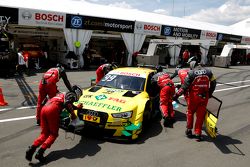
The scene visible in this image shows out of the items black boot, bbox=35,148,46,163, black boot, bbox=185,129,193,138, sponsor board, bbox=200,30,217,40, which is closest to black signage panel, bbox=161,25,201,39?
sponsor board, bbox=200,30,217,40

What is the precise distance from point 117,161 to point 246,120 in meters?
5.17

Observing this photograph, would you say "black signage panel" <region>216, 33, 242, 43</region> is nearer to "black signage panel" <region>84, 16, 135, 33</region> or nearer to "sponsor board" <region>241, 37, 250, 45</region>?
"sponsor board" <region>241, 37, 250, 45</region>

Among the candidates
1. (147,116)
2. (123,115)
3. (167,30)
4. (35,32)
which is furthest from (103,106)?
(167,30)

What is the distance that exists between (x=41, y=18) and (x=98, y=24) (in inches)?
184

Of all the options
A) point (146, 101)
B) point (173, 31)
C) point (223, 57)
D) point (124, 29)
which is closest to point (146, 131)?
point (146, 101)

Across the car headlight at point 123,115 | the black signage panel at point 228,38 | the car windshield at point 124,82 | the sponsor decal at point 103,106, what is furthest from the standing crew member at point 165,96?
the black signage panel at point 228,38

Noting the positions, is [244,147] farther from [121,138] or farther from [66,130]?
[66,130]

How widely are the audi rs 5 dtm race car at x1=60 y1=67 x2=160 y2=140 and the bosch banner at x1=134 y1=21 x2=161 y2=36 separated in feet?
54.7

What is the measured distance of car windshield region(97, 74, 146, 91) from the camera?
25.0 ft

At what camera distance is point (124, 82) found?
7789mm

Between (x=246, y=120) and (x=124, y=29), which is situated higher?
(x=124, y=29)

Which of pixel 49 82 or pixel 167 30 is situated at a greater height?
pixel 167 30

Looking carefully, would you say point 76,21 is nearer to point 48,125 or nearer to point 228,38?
point 48,125

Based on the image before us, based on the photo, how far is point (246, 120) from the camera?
8555 millimetres
